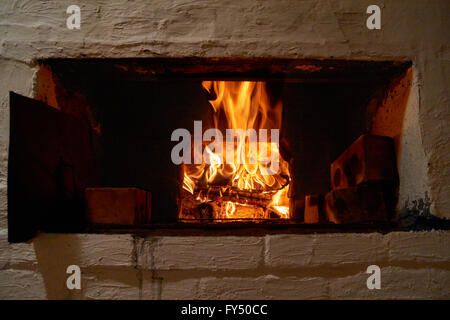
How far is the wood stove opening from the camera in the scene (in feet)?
3.40

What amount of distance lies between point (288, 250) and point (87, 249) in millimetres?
615

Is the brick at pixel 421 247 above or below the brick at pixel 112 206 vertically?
below

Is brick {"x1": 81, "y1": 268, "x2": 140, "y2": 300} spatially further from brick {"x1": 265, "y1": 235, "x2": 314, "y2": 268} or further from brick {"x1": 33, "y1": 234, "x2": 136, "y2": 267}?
brick {"x1": 265, "y1": 235, "x2": 314, "y2": 268}

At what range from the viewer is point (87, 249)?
96cm

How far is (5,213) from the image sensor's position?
0.97m

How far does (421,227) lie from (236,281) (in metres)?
0.61

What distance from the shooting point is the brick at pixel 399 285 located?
0.95 m

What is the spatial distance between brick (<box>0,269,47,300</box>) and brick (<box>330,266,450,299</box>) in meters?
0.89

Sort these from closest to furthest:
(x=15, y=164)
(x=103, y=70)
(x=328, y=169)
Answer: (x=15, y=164), (x=103, y=70), (x=328, y=169)

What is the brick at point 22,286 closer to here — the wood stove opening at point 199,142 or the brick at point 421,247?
the wood stove opening at point 199,142

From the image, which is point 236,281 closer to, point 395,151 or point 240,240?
point 240,240

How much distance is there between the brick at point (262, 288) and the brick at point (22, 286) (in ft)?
1.61

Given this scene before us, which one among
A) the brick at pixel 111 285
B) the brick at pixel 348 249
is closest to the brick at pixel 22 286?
the brick at pixel 111 285
